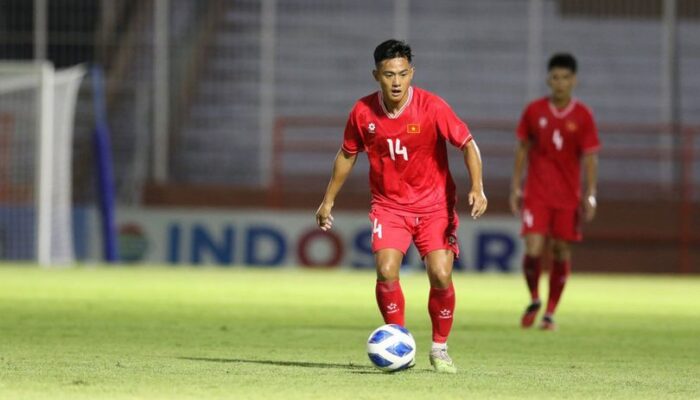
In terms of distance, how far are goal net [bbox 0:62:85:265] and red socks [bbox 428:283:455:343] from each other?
40.0 feet

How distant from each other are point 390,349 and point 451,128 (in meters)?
1.24

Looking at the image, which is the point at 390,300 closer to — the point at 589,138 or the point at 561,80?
the point at 561,80

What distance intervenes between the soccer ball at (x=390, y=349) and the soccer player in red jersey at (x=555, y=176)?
13.7ft

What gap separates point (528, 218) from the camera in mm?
11719

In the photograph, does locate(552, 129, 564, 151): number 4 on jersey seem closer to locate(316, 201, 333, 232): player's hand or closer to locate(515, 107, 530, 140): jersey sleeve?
locate(515, 107, 530, 140): jersey sleeve

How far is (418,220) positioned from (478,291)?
8380mm

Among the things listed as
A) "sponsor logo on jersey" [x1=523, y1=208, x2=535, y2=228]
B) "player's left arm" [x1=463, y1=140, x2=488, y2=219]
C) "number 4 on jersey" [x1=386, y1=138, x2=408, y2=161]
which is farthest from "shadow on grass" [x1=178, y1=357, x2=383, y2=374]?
"sponsor logo on jersey" [x1=523, y1=208, x2=535, y2=228]

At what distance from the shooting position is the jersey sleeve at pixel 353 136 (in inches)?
317

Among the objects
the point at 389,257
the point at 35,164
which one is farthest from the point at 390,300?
the point at 35,164

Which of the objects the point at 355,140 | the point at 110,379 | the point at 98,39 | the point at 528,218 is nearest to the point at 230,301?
the point at 528,218

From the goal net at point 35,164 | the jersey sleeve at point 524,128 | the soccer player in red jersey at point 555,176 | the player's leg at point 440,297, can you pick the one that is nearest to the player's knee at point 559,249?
the soccer player in red jersey at point 555,176

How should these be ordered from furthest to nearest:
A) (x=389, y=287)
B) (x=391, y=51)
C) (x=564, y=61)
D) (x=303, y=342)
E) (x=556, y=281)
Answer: (x=556, y=281)
(x=564, y=61)
(x=303, y=342)
(x=389, y=287)
(x=391, y=51)

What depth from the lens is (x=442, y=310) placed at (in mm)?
7949

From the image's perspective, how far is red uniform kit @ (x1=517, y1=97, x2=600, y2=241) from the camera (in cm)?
1165
